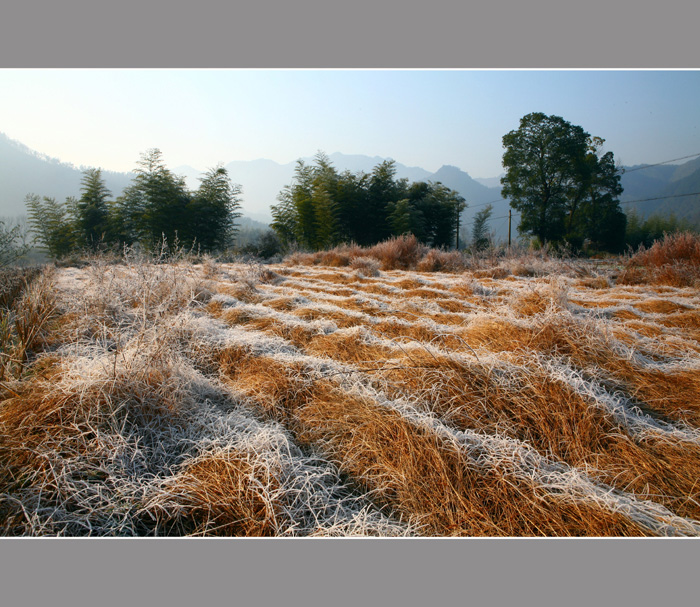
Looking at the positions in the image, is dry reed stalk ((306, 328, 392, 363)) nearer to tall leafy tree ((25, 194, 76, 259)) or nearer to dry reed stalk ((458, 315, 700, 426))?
dry reed stalk ((458, 315, 700, 426))

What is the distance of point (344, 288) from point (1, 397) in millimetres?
3603

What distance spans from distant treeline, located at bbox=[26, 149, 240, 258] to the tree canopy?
16151 mm

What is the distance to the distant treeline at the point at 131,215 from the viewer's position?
10.6 meters

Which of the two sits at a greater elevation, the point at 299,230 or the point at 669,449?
the point at 299,230

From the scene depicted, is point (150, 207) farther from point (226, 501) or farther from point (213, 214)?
point (226, 501)

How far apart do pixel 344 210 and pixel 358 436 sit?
13.8 m

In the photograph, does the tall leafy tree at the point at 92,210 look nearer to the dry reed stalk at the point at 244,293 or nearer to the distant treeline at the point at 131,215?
the distant treeline at the point at 131,215

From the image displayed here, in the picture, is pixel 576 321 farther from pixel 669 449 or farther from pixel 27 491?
pixel 27 491

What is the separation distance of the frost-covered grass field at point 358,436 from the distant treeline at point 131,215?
407 inches

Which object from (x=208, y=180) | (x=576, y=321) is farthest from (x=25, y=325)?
(x=208, y=180)

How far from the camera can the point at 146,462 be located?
1132 millimetres

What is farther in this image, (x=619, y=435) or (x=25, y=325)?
(x=25, y=325)

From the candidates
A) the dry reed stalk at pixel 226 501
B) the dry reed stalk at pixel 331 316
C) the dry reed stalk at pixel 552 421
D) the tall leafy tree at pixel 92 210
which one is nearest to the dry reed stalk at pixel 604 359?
the dry reed stalk at pixel 552 421

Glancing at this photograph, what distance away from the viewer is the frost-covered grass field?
959mm
